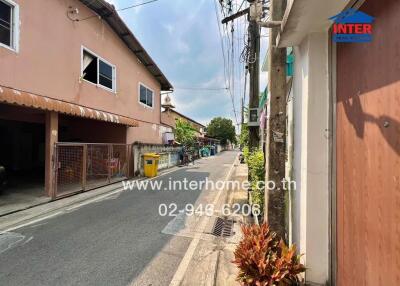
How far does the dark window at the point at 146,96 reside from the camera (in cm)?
1705

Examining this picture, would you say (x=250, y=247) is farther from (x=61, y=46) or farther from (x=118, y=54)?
(x=118, y=54)

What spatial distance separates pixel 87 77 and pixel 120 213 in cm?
711

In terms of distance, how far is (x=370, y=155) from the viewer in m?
2.18

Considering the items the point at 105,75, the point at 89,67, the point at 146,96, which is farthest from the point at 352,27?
the point at 146,96

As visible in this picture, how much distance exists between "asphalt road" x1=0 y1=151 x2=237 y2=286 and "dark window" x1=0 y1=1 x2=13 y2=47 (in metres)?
5.30

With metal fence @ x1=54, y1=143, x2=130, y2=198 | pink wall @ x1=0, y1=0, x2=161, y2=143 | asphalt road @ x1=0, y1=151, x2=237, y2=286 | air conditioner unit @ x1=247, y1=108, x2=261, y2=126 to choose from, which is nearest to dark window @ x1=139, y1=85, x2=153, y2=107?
pink wall @ x1=0, y1=0, x2=161, y2=143

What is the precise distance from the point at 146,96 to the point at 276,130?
15.4 m

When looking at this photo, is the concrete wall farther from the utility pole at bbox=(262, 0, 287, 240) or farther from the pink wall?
the pink wall

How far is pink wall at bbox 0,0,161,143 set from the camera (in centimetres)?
792

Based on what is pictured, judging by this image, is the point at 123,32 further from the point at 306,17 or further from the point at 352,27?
the point at 352,27

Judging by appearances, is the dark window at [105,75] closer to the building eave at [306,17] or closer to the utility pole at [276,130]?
the utility pole at [276,130]

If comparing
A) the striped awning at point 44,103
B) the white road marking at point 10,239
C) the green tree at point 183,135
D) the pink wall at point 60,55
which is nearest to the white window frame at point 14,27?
the pink wall at point 60,55

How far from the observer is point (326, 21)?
276cm

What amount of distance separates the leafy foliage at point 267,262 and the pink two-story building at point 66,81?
22.9 ft
